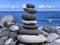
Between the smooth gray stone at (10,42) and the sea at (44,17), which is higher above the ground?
the sea at (44,17)

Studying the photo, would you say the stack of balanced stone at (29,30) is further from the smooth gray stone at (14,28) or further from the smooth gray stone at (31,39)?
the smooth gray stone at (14,28)

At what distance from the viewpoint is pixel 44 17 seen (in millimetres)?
5414

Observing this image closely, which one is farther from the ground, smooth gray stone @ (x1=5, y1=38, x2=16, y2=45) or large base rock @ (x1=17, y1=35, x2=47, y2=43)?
large base rock @ (x1=17, y1=35, x2=47, y2=43)

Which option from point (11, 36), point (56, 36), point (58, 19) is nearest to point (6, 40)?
point (11, 36)

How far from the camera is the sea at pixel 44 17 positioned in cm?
532

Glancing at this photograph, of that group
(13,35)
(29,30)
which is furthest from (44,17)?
(29,30)

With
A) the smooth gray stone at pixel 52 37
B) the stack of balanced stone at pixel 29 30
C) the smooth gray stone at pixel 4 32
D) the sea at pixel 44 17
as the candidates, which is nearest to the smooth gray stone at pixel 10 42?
the stack of balanced stone at pixel 29 30

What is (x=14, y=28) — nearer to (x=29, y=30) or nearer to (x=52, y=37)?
(x=29, y=30)

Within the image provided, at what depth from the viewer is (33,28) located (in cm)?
400

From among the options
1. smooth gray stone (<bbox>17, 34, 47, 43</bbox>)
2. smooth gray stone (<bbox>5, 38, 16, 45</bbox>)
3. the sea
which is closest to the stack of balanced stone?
smooth gray stone (<bbox>17, 34, 47, 43</bbox>)

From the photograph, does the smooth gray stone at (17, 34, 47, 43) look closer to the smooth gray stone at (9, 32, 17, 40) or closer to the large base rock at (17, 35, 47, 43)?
the large base rock at (17, 35, 47, 43)

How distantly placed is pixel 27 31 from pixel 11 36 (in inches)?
18.4

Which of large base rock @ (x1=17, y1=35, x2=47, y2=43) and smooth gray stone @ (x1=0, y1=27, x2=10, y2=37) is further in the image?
smooth gray stone @ (x1=0, y1=27, x2=10, y2=37)

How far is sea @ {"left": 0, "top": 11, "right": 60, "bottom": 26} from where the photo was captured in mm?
5320
